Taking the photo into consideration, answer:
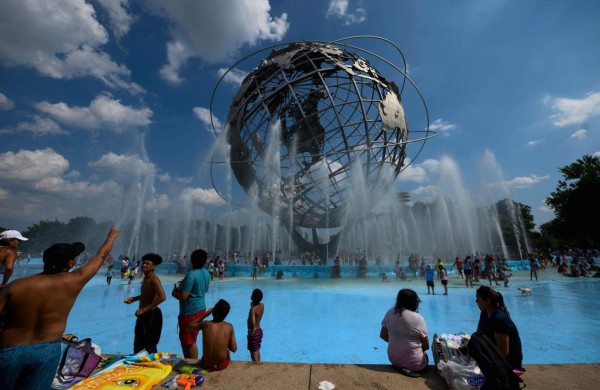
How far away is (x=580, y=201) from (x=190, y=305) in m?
39.6

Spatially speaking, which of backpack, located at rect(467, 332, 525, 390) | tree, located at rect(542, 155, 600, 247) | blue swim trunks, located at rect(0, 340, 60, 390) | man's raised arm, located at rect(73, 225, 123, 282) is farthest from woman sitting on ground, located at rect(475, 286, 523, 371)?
tree, located at rect(542, 155, 600, 247)

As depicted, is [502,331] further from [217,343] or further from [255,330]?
[255,330]

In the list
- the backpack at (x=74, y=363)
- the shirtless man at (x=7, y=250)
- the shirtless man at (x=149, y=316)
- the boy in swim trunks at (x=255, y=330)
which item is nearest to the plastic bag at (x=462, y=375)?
the boy in swim trunks at (x=255, y=330)

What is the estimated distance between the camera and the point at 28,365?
2.03m

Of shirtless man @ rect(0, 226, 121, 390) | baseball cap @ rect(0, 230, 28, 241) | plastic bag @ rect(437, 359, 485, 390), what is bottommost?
plastic bag @ rect(437, 359, 485, 390)

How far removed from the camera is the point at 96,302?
9789 mm

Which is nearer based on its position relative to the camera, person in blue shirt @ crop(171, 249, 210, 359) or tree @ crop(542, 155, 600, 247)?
person in blue shirt @ crop(171, 249, 210, 359)

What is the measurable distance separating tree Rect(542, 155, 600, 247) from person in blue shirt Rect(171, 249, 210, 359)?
127ft

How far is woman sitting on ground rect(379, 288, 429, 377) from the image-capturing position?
3.10 metres

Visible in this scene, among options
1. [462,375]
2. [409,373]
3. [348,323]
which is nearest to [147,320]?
[409,373]

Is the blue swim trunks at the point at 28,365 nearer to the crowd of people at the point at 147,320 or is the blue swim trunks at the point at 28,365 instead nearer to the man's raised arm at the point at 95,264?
the crowd of people at the point at 147,320

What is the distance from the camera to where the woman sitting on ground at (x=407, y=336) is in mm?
3102

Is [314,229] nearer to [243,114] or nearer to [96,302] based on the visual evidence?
[243,114]

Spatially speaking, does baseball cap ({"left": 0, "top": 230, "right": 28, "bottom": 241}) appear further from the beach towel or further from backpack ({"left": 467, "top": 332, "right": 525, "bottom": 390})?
backpack ({"left": 467, "top": 332, "right": 525, "bottom": 390})
